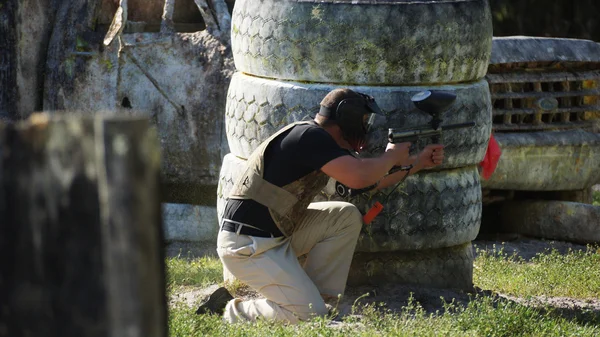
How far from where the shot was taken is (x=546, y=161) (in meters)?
8.16

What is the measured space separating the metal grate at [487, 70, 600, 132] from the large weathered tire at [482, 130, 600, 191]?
0.10 metres

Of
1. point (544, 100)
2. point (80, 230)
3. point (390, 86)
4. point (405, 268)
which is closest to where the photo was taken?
point (80, 230)

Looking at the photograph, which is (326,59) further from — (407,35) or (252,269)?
(252,269)

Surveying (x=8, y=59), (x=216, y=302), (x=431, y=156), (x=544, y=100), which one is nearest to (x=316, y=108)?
(x=431, y=156)

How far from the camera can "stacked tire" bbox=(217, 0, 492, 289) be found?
5406mm

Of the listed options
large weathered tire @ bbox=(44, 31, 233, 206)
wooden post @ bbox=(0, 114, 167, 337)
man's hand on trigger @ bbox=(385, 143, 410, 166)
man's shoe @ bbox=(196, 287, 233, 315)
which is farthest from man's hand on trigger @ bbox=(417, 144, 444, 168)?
wooden post @ bbox=(0, 114, 167, 337)

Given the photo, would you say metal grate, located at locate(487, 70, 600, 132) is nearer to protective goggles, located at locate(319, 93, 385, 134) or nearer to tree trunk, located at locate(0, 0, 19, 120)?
protective goggles, located at locate(319, 93, 385, 134)

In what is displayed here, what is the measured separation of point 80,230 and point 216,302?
3579mm

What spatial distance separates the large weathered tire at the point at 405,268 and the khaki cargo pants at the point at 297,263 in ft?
1.16

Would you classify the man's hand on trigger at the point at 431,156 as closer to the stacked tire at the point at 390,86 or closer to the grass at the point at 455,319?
the stacked tire at the point at 390,86

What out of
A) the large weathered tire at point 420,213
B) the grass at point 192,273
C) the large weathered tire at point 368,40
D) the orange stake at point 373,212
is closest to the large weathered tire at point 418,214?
the large weathered tire at point 420,213

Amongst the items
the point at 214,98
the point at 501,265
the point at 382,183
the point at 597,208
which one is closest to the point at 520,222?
the point at 597,208

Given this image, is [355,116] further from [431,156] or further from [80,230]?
[80,230]

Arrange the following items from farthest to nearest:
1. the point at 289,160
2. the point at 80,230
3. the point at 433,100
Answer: the point at 433,100 < the point at 289,160 < the point at 80,230
